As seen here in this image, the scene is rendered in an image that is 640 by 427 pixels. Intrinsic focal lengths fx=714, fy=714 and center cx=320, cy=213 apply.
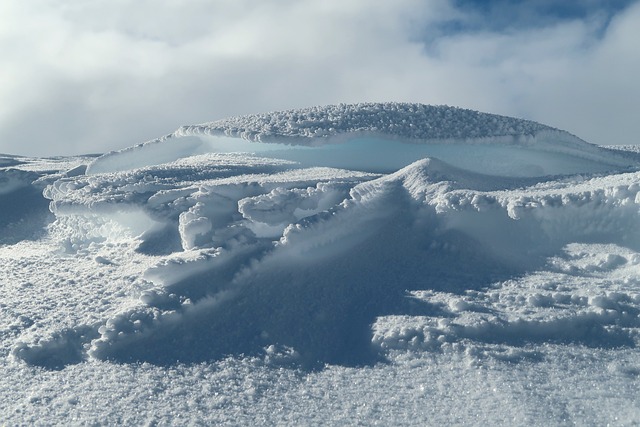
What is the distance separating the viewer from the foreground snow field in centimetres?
314

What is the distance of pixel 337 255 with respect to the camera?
170 inches

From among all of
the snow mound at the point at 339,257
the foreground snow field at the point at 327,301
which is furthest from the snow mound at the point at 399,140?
the snow mound at the point at 339,257

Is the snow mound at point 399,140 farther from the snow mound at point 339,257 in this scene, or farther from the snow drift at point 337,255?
the snow mound at point 339,257

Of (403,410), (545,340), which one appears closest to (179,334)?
(403,410)

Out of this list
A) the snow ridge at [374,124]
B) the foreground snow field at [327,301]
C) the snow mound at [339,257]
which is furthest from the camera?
the snow ridge at [374,124]

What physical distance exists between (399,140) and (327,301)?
124 inches

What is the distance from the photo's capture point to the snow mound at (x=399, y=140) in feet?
22.0

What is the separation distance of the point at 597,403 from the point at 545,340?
0.49m

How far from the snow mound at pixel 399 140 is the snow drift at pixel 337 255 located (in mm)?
116

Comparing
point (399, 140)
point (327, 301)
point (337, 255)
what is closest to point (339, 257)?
point (337, 255)

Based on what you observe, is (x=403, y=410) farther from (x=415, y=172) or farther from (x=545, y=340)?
(x=415, y=172)

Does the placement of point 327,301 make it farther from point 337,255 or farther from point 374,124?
point 374,124

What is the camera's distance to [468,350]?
3.34 m

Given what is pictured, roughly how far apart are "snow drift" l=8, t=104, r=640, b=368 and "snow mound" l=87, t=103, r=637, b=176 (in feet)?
0.38
